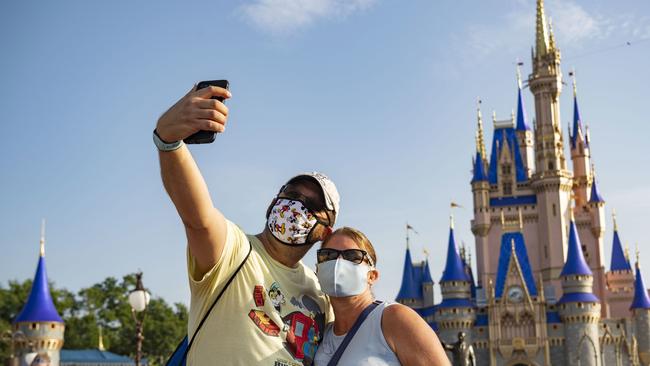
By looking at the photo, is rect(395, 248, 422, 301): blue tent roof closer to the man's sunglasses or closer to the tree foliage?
the tree foliage

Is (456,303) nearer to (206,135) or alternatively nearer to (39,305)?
(39,305)

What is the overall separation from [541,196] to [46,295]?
101 feet

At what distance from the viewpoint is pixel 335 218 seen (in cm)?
388

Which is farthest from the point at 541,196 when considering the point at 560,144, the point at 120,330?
the point at 120,330

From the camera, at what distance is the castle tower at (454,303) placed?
48.5m

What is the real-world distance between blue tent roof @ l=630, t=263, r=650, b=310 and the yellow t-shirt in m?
50.3

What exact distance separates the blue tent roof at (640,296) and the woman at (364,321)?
50204 mm

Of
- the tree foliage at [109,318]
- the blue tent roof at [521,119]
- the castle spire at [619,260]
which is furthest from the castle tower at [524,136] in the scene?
the tree foliage at [109,318]

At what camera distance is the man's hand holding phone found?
2.91 m

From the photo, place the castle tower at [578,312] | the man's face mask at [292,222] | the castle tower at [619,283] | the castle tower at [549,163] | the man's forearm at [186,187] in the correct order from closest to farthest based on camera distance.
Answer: the man's forearm at [186,187] → the man's face mask at [292,222] → the castle tower at [578,312] → the castle tower at [549,163] → the castle tower at [619,283]

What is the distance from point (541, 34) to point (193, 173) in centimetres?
5609

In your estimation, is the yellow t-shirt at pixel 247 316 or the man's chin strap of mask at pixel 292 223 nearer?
the yellow t-shirt at pixel 247 316

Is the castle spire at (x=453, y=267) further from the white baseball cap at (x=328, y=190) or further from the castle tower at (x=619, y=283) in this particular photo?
the white baseball cap at (x=328, y=190)

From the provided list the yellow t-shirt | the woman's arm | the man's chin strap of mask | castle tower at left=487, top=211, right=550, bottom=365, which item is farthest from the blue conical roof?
the woman's arm
